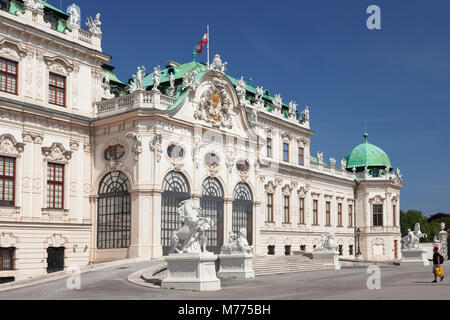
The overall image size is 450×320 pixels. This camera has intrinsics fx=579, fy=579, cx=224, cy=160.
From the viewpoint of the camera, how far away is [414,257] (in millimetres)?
41562

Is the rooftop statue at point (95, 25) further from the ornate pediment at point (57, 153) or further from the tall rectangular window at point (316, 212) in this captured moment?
the tall rectangular window at point (316, 212)

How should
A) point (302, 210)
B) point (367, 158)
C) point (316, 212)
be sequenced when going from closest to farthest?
point (302, 210), point (316, 212), point (367, 158)

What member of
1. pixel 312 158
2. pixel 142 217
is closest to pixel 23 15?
pixel 142 217

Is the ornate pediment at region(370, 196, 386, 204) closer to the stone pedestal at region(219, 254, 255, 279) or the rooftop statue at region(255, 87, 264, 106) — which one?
the rooftop statue at region(255, 87, 264, 106)

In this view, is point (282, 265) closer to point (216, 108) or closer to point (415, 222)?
point (216, 108)

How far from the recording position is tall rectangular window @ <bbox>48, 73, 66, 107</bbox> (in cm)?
3325

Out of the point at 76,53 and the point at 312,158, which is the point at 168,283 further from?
the point at 312,158

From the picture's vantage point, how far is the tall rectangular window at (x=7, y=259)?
29.8 m

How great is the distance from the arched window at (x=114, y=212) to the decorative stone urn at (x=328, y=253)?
12.9 m

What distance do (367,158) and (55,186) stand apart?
42.3m

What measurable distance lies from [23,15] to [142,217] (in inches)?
505

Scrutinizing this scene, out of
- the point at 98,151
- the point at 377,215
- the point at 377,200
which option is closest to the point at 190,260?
the point at 98,151

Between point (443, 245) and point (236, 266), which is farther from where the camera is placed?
point (443, 245)

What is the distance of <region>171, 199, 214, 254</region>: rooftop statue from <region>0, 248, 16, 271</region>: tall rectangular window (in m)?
12.8
